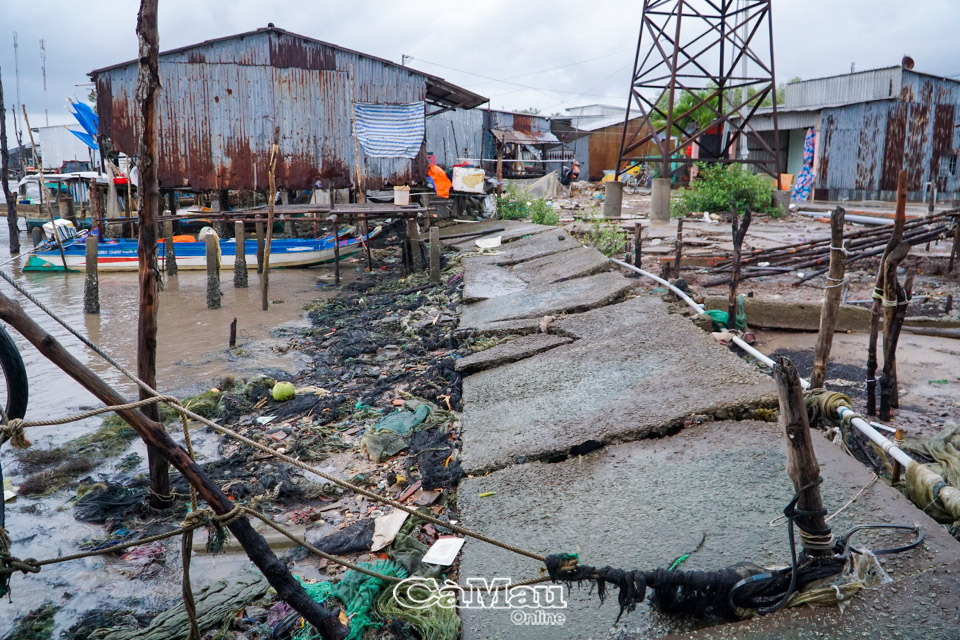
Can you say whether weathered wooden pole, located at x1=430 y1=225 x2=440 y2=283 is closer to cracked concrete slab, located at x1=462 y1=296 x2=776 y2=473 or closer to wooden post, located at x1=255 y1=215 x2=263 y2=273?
wooden post, located at x1=255 y1=215 x2=263 y2=273

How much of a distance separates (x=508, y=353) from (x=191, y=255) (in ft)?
43.9

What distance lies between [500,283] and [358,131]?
855 centimetres

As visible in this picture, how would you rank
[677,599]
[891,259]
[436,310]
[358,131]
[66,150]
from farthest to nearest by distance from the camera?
1. [66,150]
2. [358,131]
3. [436,310]
4. [891,259]
5. [677,599]

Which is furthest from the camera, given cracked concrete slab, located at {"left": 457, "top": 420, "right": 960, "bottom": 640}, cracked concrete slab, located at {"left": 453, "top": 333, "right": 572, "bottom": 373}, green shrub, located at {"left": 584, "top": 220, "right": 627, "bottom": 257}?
green shrub, located at {"left": 584, "top": 220, "right": 627, "bottom": 257}

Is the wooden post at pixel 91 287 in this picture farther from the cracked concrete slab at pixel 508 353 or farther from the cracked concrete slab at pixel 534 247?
the cracked concrete slab at pixel 508 353

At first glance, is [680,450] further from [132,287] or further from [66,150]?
[66,150]

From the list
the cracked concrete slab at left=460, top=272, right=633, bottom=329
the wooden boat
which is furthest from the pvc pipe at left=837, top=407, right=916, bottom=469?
the wooden boat

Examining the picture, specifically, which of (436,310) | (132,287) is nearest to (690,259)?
(436,310)

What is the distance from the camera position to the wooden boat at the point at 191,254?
648 inches

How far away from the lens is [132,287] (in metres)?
15.4

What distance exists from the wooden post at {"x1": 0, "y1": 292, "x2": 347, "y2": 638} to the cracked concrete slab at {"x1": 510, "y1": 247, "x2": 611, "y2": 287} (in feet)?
21.6

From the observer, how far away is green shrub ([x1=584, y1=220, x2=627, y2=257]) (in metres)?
11.9

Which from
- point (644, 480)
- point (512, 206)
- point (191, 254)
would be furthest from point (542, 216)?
point (644, 480)

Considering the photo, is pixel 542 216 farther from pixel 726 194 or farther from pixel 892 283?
pixel 892 283
